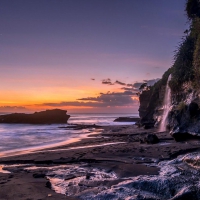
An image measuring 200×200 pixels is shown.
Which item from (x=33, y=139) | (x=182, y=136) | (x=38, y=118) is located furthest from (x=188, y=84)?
(x=38, y=118)

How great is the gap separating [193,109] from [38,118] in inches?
Answer: 2569

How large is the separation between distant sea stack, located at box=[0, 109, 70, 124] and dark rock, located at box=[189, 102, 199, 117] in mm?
63404

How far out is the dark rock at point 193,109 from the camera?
1333 centimetres

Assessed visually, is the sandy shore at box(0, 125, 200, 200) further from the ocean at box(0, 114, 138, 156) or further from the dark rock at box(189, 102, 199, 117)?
the ocean at box(0, 114, 138, 156)

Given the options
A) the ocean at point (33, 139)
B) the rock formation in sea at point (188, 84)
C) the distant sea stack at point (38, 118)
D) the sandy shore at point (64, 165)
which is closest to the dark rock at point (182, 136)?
the rock formation in sea at point (188, 84)

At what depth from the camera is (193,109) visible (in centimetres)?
1352

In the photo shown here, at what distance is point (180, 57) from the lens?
1675 centimetres

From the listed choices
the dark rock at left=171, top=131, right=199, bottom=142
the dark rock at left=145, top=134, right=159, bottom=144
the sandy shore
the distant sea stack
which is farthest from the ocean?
the distant sea stack

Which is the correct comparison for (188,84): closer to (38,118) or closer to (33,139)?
(33,139)

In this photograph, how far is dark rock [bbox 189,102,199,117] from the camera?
13.3 meters

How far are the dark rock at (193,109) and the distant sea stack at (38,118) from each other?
63.4m

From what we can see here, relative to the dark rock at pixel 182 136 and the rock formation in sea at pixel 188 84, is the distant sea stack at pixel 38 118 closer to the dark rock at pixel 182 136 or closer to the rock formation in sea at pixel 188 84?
the rock formation in sea at pixel 188 84

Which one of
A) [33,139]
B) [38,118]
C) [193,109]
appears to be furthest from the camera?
[38,118]

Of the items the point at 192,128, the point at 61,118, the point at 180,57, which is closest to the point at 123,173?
the point at 192,128
